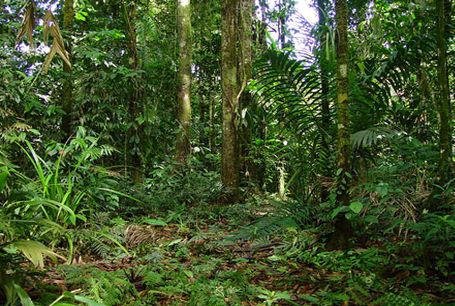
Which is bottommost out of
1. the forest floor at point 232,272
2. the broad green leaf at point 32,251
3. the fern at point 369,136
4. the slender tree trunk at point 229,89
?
the forest floor at point 232,272

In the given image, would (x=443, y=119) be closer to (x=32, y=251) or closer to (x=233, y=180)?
(x=32, y=251)

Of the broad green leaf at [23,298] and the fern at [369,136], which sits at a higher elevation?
the fern at [369,136]

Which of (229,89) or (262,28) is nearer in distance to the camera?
(229,89)

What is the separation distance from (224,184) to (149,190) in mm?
1118

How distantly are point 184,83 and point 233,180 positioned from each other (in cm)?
185

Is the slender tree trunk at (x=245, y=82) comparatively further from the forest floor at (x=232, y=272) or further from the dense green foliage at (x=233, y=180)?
the forest floor at (x=232, y=272)

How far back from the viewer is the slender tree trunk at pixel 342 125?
9.42 feet

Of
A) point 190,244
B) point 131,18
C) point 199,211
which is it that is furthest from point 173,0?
point 190,244

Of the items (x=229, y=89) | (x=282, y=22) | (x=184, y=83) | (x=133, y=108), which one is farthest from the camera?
(x=282, y=22)

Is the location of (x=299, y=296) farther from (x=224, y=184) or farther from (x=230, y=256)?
(x=224, y=184)

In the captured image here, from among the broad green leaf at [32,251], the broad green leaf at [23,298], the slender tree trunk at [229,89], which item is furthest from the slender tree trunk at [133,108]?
the broad green leaf at [23,298]

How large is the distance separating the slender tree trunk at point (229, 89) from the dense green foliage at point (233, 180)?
4 cm

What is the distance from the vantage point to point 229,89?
17.8 ft

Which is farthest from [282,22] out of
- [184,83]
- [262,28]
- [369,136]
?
[369,136]
